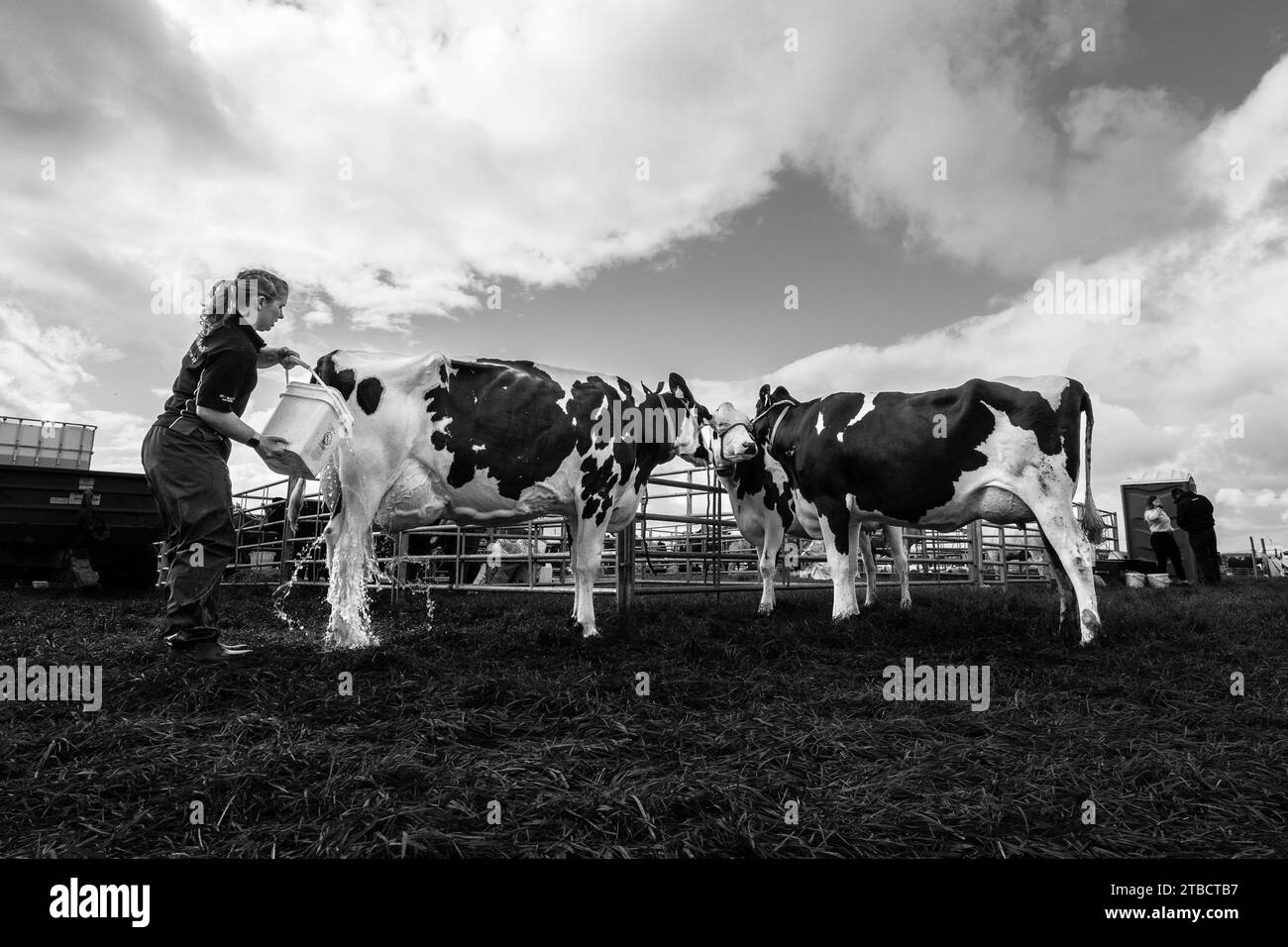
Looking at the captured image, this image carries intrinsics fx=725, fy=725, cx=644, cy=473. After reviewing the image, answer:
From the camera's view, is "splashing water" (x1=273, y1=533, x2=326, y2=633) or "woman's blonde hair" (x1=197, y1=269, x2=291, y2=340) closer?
"woman's blonde hair" (x1=197, y1=269, x2=291, y2=340)

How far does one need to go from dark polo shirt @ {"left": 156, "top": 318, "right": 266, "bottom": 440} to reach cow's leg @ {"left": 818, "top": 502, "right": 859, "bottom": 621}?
14.9 ft

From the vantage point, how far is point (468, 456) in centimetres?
489

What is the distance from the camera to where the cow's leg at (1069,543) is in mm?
5027

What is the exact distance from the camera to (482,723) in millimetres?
2832

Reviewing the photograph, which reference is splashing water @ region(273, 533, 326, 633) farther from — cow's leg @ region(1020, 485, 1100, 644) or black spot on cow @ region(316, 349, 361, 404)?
cow's leg @ region(1020, 485, 1100, 644)

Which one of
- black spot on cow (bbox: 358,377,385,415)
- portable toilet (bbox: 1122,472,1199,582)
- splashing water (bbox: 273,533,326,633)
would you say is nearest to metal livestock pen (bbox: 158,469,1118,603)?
splashing water (bbox: 273,533,326,633)

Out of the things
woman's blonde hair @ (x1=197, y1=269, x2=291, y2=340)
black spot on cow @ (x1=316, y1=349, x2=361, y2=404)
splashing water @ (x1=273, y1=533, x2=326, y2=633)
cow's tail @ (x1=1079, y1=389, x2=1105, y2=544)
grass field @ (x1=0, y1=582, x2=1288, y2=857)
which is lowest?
grass field @ (x1=0, y1=582, x2=1288, y2=857)

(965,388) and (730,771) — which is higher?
(965,388)

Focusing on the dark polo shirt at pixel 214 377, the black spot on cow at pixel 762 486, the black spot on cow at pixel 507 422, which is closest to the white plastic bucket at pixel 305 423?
the dark polo shirt at pixel 214 377

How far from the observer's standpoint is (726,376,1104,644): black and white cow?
5285 millimetres
